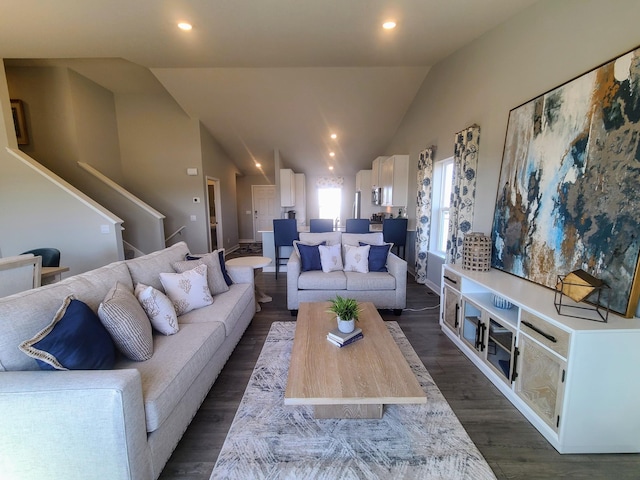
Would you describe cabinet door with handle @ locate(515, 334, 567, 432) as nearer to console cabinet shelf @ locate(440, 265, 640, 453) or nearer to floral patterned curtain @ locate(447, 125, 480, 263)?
console cabinet shelf @ locate(440, 265, 640, 453)

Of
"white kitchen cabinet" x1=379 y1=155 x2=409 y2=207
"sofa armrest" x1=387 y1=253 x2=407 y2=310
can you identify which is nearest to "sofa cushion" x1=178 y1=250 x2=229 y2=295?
"sofa armrest" x1=387 y1=253 x2=407 y2=310

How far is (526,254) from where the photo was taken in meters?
2.19

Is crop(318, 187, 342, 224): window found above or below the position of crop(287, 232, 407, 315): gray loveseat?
above

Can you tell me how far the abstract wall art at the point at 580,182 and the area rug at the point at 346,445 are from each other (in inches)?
48.6

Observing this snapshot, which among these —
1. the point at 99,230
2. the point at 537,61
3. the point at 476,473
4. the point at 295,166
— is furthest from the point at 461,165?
the point at 295,166

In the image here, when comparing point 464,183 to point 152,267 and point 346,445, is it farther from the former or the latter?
point 152,267

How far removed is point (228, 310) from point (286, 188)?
4633mm

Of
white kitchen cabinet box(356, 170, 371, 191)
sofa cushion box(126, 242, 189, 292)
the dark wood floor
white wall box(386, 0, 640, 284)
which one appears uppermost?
white wall box(386, 0, 640, 284)

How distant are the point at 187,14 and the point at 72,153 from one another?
3694 millimetres

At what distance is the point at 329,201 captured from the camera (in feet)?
29.3

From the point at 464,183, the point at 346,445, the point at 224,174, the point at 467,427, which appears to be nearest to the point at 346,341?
the point at 346,445

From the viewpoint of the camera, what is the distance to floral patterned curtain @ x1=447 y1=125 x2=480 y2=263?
296 cm

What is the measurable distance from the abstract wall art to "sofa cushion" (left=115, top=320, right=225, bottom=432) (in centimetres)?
247

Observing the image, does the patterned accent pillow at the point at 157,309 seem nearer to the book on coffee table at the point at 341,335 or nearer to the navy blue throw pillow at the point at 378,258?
the book on coffee table at the point at 341,335
